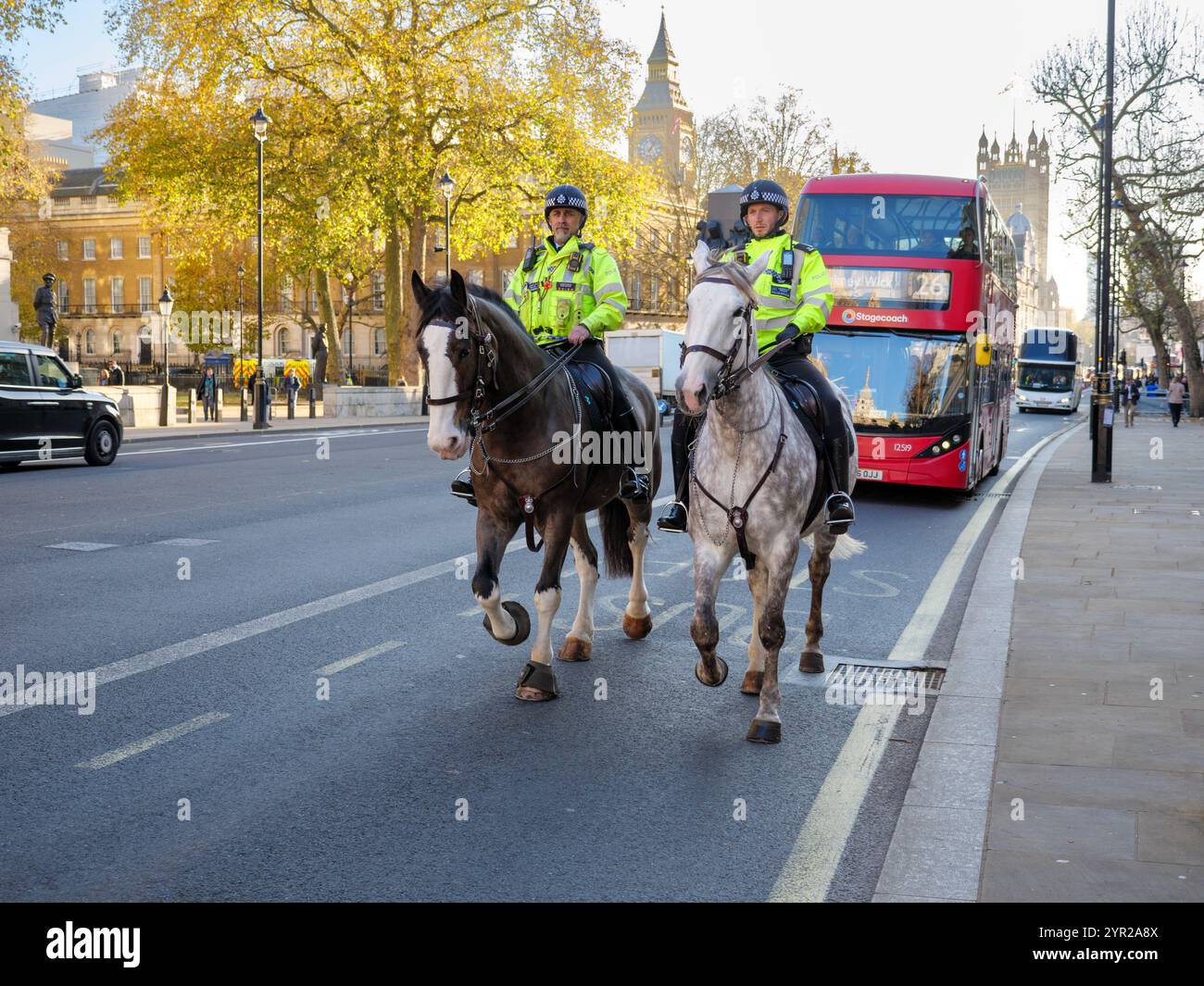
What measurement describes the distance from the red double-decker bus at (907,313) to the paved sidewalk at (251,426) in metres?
16.7

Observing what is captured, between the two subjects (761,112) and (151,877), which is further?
(761,112)

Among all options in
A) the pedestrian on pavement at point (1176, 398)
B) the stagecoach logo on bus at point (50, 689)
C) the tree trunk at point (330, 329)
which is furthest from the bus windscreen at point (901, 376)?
the tree trunk at point (330, 329)

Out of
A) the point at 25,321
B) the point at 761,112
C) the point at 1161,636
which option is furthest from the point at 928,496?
the point at 25,321

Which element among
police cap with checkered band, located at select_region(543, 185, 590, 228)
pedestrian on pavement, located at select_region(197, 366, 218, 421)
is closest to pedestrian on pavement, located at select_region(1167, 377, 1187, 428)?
pedestrian on pavement, located at select_region(197, 366, 218, 421)

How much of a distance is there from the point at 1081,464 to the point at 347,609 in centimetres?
1831

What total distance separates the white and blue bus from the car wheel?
49.2m

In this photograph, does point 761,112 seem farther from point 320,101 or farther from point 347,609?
point 347,609

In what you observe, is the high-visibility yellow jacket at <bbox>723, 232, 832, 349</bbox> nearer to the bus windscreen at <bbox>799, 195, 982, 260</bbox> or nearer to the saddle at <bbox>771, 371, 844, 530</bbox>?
the saddle at <bbox>771, 371, 844, 530</bbox>

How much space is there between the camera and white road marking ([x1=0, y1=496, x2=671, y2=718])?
20.6 feet

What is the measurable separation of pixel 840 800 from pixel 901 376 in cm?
1168

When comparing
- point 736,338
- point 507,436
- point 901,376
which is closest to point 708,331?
point 736,338

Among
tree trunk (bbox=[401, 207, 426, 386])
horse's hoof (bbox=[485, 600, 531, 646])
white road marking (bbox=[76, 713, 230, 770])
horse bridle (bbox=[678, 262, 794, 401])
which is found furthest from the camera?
tree trunk (bbox=[401, 207, 426, 386])

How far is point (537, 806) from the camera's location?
177 inches

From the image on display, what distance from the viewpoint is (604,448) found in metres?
6.54
